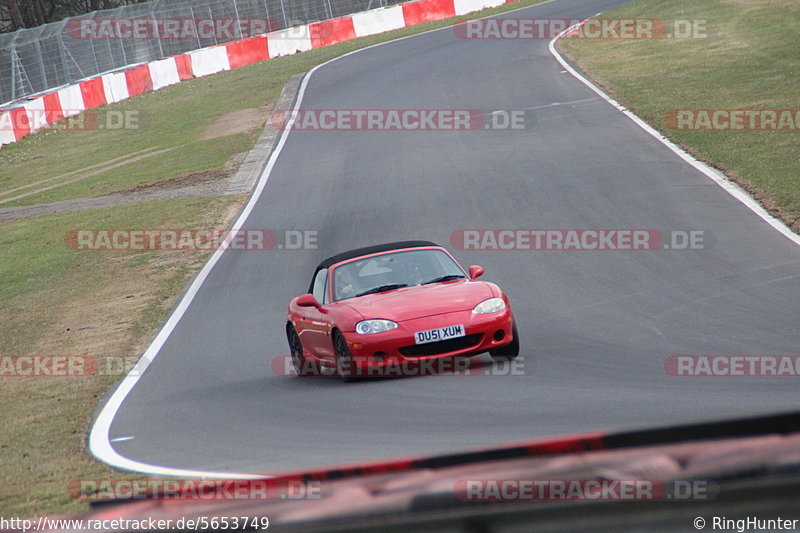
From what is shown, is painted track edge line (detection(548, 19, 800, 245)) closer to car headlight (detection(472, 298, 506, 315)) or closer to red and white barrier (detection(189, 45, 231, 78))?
car headlight (detection(472, 298, 506, 315))

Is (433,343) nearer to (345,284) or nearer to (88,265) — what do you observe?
(345,284)

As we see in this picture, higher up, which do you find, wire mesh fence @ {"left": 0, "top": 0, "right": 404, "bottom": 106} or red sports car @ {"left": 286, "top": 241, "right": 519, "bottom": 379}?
wire mesh fence @ {"left": 0, "top": 0, "right": 404, "bottom": 106}

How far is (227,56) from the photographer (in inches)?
1788

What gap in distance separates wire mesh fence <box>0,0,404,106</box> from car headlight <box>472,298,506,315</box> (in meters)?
36.2

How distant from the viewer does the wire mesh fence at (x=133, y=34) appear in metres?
41.6

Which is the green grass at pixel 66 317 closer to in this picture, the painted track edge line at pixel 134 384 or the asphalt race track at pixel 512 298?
the painted track edge line at pixel 134 384

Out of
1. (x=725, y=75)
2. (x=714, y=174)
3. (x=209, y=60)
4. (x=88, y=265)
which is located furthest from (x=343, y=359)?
(x=209, y=60)

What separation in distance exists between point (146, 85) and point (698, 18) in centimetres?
2294

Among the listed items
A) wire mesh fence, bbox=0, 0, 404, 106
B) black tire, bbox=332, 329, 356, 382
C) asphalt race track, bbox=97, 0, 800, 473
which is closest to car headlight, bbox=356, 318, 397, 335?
black tire, bbox=332, 329, 356, 382

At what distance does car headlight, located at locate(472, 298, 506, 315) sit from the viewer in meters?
9.70

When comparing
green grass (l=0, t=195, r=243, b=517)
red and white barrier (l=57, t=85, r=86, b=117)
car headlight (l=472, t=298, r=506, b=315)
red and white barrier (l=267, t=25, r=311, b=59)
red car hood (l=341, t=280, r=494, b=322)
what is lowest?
green grass (l=0, t=195, r=243, b=517)

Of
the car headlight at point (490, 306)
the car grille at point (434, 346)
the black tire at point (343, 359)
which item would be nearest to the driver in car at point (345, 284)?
the black tire at point (343, 359)

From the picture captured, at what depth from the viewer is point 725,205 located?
1616 cm

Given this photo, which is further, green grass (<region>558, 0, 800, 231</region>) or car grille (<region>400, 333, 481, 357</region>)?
green grass (<region>558, 0, 800, 231</region>)
